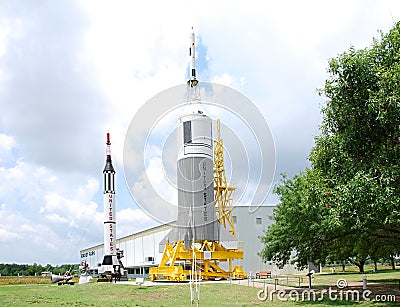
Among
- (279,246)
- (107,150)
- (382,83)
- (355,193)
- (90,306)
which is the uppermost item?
(107,150)

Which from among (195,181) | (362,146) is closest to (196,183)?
(195,181)

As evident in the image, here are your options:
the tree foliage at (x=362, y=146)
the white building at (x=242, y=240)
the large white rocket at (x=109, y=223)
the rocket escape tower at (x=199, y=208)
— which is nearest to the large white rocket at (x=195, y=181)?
the rocket escape tower at (x=199, y=208)

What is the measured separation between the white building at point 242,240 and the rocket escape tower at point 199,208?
8.28m

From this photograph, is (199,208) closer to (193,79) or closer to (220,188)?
(220,188)

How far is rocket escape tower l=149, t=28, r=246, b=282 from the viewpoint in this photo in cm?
4769

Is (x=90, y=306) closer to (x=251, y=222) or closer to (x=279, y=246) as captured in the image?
(x=279, y=246)

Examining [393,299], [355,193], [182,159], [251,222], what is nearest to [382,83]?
[355,193]

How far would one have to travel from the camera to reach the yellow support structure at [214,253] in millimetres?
46969

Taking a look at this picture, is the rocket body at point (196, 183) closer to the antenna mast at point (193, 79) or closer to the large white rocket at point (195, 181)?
the large white rocket at point (195, 181)

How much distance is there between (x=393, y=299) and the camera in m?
23.3

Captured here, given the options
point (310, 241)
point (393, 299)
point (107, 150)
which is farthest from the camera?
point (107, 150)

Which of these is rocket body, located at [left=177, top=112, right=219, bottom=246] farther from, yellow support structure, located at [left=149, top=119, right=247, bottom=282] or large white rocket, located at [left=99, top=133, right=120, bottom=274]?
large white rocket, located at [left=99, top=133, right=120, bottom=274]

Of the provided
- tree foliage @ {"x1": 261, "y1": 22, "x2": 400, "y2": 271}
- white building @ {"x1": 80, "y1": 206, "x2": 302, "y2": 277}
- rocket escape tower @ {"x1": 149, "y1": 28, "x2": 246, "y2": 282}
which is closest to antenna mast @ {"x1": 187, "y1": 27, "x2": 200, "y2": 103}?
rocket escape tower @ {"x1": 149, "y1": 28, "x2": 246, "y2": 282}

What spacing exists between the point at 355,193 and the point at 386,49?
6.20 meters
